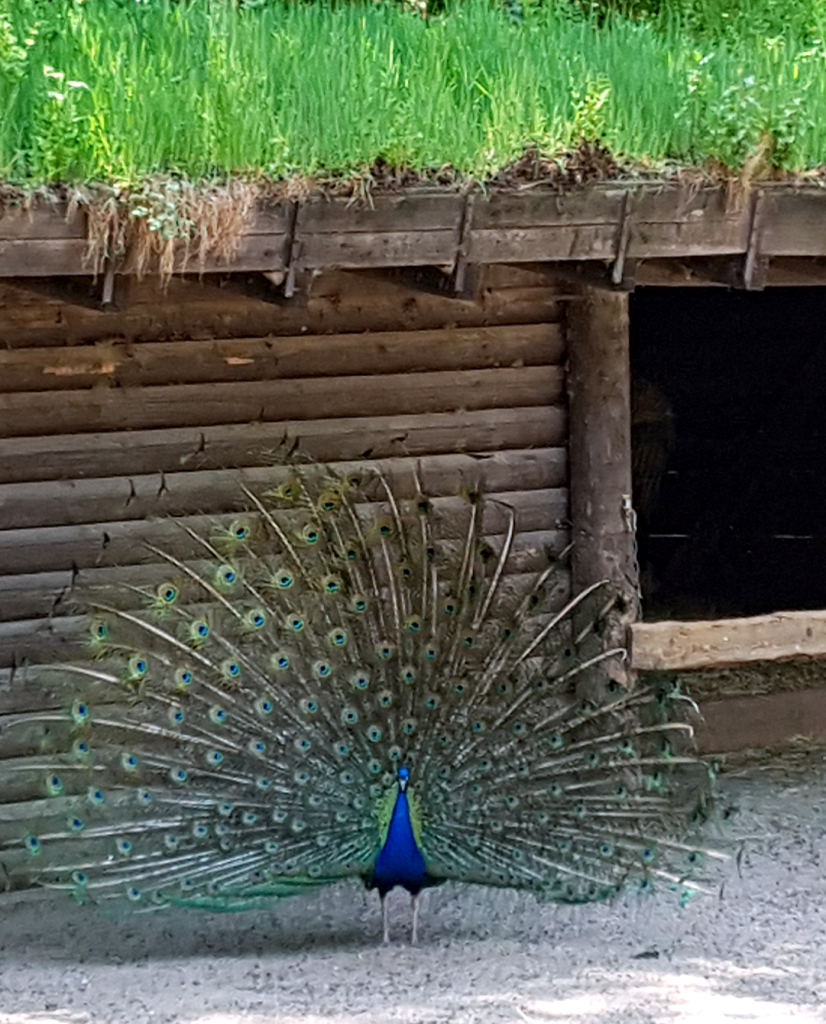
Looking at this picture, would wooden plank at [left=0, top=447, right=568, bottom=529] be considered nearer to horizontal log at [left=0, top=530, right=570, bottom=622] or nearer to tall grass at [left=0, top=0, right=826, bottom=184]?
horizontal log at [left=0, top=530, right=570, bottom=622]

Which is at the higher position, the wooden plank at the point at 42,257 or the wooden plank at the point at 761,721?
the wooden plank at the point at 42,257

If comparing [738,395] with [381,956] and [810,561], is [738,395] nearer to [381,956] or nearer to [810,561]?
[810,561]

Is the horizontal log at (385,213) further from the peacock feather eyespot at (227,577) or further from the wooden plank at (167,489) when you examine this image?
the wooden plank at (167,489)

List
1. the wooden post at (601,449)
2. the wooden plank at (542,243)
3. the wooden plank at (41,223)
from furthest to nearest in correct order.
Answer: the wooden post at (601,449) → the wooden plank at (542,243) → the wooden plank at (41,223)

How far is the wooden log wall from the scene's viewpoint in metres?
5.98

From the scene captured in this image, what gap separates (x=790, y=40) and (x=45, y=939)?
15.8 feet

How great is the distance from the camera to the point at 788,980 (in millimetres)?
5062

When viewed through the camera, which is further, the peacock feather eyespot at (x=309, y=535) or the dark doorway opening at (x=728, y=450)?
the dark doorway opening at (x=728, y=450)

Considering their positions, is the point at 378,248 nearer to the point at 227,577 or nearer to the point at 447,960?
the point at 227,577

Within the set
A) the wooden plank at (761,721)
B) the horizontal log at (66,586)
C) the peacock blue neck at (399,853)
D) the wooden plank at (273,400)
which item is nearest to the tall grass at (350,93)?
the wooden plank at (273,400)

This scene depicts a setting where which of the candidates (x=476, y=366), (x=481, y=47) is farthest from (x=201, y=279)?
(x=476, y=366)

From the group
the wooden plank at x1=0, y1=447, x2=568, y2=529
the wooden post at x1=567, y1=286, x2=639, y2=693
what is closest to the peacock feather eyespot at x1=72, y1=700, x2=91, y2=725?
the wooden plank at x1=0, y1=447, x2=568, y2=529

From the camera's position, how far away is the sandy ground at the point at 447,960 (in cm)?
455

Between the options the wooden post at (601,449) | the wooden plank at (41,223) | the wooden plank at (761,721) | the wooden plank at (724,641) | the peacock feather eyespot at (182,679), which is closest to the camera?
the wooden plank at (41,223)
